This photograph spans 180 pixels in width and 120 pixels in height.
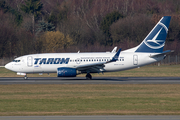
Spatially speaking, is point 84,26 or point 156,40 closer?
point 156,40

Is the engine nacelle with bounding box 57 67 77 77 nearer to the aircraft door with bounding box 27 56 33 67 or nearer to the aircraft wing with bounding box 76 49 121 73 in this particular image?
the aircraft wing with bounding box 76 49 121 73

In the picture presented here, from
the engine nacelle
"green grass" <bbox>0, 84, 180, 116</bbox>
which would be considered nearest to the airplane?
the engine nacelle

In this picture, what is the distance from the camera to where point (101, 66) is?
34.8 m

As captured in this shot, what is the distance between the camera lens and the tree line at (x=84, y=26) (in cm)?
7562

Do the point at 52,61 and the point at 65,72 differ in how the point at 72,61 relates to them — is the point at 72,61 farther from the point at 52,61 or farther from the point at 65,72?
the point at 65,72

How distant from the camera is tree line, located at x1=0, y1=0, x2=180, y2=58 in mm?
75625

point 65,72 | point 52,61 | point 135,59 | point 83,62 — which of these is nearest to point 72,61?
point 83,62

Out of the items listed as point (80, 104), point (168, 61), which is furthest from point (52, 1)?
point (80, 104)

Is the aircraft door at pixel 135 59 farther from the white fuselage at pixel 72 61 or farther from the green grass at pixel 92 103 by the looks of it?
the green grass at pixel 92 103

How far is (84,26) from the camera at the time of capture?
9475 centimetres

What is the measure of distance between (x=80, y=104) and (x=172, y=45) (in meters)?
64.5

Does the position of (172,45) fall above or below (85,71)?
above

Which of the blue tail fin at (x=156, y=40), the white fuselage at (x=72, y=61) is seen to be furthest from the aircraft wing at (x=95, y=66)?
the blue tail fin at (x=156, y=40)

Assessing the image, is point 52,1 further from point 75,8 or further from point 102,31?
point 102,31
